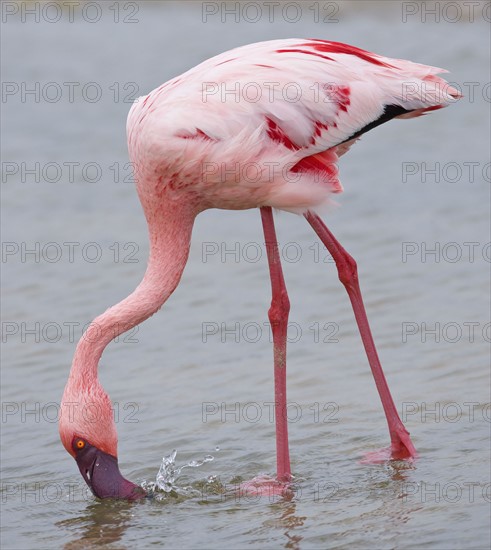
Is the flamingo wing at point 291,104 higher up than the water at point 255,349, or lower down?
higher up

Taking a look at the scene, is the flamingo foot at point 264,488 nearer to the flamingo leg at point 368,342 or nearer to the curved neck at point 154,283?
the flamingo leg at point 368,342

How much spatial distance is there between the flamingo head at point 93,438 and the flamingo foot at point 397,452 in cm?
137

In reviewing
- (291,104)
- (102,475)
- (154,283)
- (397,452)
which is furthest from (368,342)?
(102,475)

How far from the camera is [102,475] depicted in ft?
20.6

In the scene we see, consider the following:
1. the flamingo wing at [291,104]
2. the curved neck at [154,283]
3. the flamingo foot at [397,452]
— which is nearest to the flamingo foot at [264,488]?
the flamingo foot at [397,452]

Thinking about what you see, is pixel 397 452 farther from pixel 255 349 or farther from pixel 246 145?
pixel 255 349

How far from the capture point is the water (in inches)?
243

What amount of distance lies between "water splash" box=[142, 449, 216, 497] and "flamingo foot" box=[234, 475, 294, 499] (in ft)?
0.69

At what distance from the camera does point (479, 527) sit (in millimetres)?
5625

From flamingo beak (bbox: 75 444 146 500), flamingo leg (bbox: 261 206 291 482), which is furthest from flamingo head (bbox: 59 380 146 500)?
flamingo leg (bbox: 261 206 291 482)

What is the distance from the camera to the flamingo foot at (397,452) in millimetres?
6746

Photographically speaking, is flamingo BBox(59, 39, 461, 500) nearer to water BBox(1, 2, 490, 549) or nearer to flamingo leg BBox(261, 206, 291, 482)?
flamingo leg BBox(261, 206, 291, 482)

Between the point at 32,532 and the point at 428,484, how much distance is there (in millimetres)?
1977

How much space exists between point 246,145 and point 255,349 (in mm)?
2339
